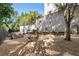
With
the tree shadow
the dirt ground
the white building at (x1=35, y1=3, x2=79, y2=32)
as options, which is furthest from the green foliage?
the tree shadow

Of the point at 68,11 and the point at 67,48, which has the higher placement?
the point at 68,11

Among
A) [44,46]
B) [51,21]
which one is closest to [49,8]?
[51,21]

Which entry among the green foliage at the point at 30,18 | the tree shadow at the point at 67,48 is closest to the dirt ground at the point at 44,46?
the tree shadow at the point at 67,48

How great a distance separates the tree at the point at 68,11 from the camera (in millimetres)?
1968

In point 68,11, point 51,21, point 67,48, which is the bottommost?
point 67,48

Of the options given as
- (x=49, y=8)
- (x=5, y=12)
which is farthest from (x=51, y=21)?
(x=5, y=12)

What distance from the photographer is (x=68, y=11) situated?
200 centimetres

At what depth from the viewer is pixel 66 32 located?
77.8 inches

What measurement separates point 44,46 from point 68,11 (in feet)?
1.57

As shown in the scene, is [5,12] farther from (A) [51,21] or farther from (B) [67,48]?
(B) [67,48]

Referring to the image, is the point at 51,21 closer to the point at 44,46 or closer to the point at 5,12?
the point at 44,46

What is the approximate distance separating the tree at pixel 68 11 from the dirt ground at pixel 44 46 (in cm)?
9

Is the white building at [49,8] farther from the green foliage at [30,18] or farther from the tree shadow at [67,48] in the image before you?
the tree shadow at [67,48]

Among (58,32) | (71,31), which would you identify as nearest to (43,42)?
(58,32)
